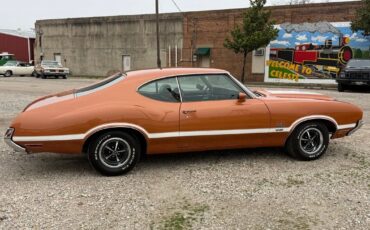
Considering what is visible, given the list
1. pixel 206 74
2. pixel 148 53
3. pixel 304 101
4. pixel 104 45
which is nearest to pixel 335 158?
pixel 304 101

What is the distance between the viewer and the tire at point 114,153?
4938 mm

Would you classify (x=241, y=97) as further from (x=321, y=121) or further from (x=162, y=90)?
(x=321, y=121)

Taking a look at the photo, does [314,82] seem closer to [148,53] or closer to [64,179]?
[148,53]

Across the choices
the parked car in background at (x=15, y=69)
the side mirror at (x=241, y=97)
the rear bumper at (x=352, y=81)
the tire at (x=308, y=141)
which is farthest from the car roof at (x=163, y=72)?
the parked car in background at (x=15, y=69)

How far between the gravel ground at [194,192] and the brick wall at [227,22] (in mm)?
22367

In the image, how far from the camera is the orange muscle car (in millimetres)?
4840

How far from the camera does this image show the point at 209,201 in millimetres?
4238

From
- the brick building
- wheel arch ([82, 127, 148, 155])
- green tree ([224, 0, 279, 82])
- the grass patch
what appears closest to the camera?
the grass patch

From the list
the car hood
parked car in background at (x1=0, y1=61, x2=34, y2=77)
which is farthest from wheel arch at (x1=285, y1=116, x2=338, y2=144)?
parked car in background at (x1=0, y1=61, x2=34, y2=77)

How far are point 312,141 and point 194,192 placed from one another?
2.17 meters

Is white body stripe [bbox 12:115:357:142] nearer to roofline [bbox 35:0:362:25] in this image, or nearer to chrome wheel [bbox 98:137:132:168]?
chrome wheel [bbox 98:137:132:168]

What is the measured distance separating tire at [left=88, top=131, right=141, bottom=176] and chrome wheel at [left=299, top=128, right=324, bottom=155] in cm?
241

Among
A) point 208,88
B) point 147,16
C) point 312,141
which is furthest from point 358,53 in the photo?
point 208,88

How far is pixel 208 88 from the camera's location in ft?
17.8
